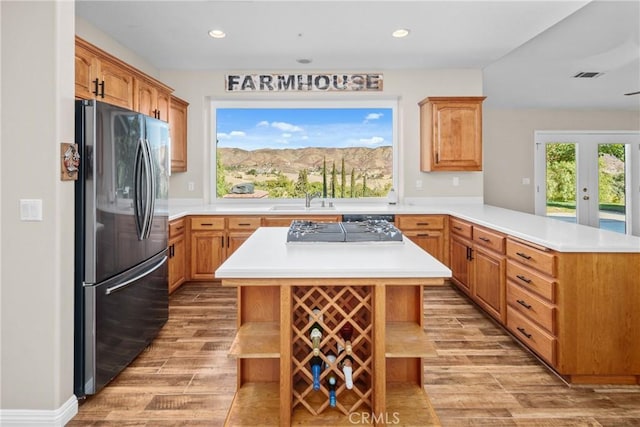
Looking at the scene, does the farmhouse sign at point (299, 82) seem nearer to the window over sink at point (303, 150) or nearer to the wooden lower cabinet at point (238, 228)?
the window over sink at point (303, 150)

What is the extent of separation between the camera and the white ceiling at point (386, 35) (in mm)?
3158

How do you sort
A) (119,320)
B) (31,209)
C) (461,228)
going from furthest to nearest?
(461,228)
(119,320)
(31,209)

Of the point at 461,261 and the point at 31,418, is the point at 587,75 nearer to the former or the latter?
the point at 461,261

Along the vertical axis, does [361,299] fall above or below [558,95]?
below

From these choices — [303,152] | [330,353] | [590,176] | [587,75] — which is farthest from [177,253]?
[590,176]

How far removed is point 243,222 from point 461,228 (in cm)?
236

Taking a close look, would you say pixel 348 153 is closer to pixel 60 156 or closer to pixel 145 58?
pixel 145 58

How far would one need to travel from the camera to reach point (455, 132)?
15.0 ft

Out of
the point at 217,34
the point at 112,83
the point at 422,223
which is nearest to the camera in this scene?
the point at 112,83

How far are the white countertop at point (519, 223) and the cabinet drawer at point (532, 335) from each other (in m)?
0.56

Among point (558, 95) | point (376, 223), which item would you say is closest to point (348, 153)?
point (376, 223)

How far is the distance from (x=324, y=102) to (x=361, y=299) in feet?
12.7

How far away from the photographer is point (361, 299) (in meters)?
Answer: 1.72

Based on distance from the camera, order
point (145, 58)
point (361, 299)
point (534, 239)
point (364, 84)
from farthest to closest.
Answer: point (364, 84), point (145, 58), point (534, 239), point (361, 299)
